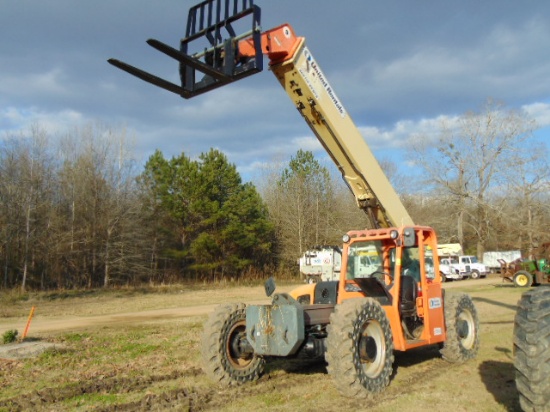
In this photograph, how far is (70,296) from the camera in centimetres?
2917

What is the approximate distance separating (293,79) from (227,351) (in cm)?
404

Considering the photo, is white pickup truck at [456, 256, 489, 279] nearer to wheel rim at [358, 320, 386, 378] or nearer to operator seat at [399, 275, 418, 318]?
operator seat at [399, 275, 418, 318]

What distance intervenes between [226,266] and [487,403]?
3990cm

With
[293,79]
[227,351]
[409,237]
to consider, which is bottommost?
[227,351]

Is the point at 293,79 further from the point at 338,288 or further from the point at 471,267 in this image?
the point at 471,267

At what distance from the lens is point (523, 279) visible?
27906mm

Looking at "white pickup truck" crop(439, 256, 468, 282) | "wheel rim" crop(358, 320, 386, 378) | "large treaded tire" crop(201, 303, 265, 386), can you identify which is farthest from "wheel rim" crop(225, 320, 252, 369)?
"white pickup truck" crop(439, 256, 468, 282)

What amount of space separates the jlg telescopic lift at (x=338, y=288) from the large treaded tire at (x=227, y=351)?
0.01m

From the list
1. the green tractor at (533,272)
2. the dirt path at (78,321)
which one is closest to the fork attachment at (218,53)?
the dirt path at (78,321)

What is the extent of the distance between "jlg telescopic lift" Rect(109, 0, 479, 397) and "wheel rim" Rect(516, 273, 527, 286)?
70.8 ft

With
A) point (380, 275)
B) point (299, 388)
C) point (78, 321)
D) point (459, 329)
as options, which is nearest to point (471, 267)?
point (78, 321)

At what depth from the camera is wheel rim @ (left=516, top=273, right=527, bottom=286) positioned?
27805 mm

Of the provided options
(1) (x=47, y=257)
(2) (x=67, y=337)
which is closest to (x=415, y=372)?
(2) (x=67, y=337)

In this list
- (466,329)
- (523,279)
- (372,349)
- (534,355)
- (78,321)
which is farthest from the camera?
(523,279)
